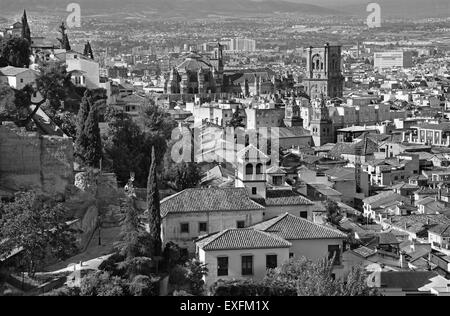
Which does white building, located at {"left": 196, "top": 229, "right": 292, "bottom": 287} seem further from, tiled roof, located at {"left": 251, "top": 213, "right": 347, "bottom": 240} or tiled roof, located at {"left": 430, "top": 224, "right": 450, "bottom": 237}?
tiled roof, located at {"left": 430, "top": 224, "right": 450, "bottom": 237}

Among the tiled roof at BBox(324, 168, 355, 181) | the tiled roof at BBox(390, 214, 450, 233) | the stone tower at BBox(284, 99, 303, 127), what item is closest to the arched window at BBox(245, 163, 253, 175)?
the tiled roof at BBox(390, 214, 450, 233)

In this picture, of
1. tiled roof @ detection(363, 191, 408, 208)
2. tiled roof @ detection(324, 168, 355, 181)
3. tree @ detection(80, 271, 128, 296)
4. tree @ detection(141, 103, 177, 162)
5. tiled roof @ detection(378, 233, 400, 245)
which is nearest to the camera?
tree @ detection(80, 271, 128, 296)

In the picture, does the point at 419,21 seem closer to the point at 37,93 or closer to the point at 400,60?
the point at 400,60

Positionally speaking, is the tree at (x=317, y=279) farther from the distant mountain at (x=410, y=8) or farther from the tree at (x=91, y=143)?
the distant mountain at (x=410, y=8)

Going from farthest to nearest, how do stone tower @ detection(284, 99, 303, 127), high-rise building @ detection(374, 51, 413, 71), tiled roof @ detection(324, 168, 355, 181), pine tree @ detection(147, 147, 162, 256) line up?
1. high-rise building @ detection(374, 51, 413, 71)
2. stone tower @ detection(284, 99, 303, 127)
3. tiled roof @ detection(324, 168, 355, 181)
4. pine tree @ detection(147, 147, 162, 256)

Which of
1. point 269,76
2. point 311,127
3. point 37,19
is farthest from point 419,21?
point 311,127
